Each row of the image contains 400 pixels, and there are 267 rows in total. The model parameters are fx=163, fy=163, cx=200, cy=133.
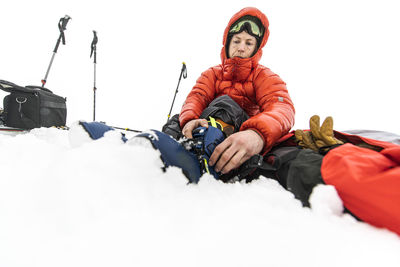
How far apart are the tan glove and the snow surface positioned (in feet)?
0.96

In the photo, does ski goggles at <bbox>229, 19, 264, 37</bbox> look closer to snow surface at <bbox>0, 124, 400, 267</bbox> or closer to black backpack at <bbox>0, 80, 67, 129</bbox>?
snow surface at <bbox>0, 124, 400, 267</bbox>

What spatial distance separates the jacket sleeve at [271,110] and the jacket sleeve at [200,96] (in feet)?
1.08

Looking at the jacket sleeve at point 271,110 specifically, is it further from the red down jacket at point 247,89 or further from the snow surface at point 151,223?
the snow surface at point 151,223

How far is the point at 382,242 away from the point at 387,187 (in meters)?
0.11

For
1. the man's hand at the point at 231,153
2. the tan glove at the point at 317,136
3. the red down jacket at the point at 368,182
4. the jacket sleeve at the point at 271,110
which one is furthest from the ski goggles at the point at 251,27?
the red down jacket at the point at 368,182

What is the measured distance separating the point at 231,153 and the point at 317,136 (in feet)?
1.22

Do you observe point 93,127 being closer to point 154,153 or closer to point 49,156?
point 49,156

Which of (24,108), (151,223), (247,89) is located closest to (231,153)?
(151,223)

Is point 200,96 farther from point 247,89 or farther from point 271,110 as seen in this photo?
point 271,110

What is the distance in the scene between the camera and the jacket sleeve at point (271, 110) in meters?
0.71

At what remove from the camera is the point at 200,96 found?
3.98ft

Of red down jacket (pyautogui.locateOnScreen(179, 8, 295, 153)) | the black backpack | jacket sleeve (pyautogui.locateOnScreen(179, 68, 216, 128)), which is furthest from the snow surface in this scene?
the black backpack

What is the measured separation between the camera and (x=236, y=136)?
605 mm

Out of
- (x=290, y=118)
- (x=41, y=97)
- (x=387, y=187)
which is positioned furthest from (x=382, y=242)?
(x=41, y=97)
